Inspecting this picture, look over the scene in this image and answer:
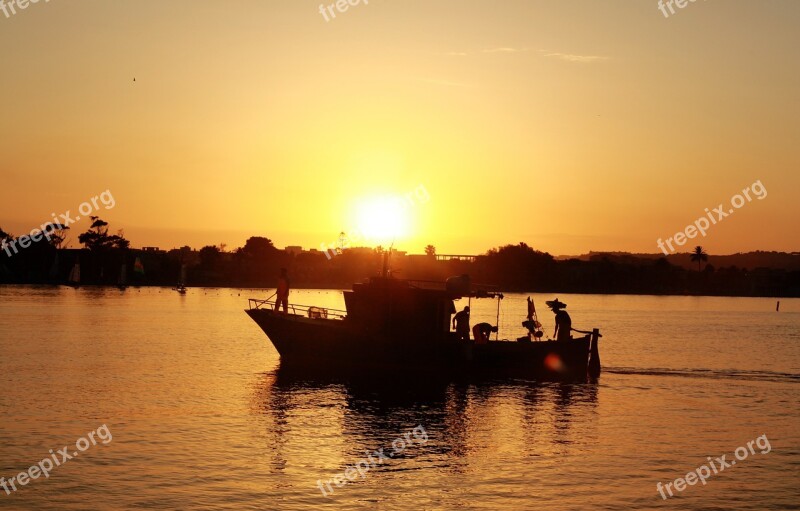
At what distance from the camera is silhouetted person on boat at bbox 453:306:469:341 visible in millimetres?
40719

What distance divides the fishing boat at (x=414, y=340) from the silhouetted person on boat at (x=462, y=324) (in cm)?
19

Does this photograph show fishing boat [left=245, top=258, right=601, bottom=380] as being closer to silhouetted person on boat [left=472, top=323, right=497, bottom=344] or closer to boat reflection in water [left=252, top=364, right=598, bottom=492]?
silhouetted person on boat [left=472, top=323, right=497, bottom=344]

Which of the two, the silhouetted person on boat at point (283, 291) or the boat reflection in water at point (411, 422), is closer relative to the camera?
the boat reflection in water at point (411, 422)

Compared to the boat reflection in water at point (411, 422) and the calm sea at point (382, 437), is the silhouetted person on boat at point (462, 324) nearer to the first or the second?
the boat reflection in water at point (411, 422)

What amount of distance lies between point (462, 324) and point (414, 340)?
8.13ft

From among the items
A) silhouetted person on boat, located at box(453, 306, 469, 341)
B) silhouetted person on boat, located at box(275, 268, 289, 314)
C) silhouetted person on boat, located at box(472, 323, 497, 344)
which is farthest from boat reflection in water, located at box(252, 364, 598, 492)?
silhouetted person on boat, located at box(275, 268, 289, 314)

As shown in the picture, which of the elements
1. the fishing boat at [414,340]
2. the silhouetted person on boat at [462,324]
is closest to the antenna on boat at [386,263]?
the fishing boat at [414,340]

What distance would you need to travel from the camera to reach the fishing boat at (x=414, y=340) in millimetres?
40750

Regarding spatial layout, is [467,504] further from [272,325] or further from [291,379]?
[272,325]

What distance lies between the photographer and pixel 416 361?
41.3 metres

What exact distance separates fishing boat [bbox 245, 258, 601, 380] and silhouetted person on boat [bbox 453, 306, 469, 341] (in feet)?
0.61

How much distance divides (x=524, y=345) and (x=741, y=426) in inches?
499

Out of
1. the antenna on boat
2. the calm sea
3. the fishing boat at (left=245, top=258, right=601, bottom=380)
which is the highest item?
the antenna on boat

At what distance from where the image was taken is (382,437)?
27250 millimetres
